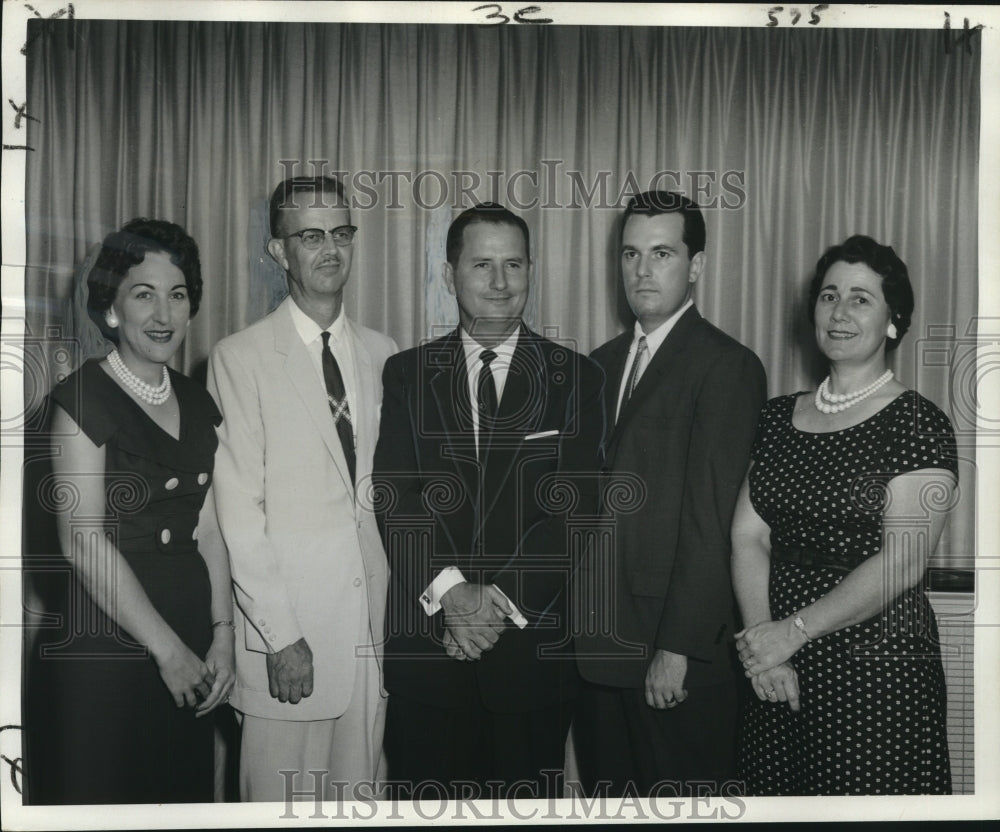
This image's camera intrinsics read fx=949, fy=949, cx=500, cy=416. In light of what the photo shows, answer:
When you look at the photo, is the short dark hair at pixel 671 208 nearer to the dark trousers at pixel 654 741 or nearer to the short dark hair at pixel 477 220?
the short dark hair at pixel 477 220

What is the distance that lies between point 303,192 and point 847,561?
Result: 5.40 feet

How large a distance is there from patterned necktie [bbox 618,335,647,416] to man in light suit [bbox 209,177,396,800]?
0.62 m

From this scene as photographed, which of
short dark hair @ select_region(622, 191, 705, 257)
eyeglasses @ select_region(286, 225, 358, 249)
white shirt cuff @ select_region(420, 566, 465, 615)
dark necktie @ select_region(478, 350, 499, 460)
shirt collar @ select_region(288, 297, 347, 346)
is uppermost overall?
short dark hair @ select_region(622, 191, 705, 257)

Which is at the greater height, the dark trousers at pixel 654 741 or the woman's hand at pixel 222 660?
the woman's hand at pixel 222 660

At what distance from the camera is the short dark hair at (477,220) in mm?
2428

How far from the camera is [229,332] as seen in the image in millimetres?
2416

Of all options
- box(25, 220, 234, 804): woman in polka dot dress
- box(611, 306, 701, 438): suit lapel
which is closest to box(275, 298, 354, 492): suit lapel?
box(25, 220, 234, 804): woman in polka dot dress

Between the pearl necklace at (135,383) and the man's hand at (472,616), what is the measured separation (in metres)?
0.88

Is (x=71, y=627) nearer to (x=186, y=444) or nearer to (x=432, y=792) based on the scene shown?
(x=186, y=444)

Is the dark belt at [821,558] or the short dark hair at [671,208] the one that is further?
the short dark hair at [671,208]

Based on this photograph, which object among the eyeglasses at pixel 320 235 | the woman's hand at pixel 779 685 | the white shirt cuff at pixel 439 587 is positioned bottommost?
the woman's hand at pixel 779 685

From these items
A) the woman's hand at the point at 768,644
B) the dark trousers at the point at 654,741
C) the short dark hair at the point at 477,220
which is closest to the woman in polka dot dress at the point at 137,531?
the short dark hair at the point at 477,220

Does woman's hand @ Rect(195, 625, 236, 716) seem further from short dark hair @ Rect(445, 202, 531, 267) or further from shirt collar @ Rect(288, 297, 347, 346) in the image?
short dark hair @ Rect(445, 202, 531, 267)

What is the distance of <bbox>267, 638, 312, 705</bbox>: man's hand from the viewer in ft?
7.84
